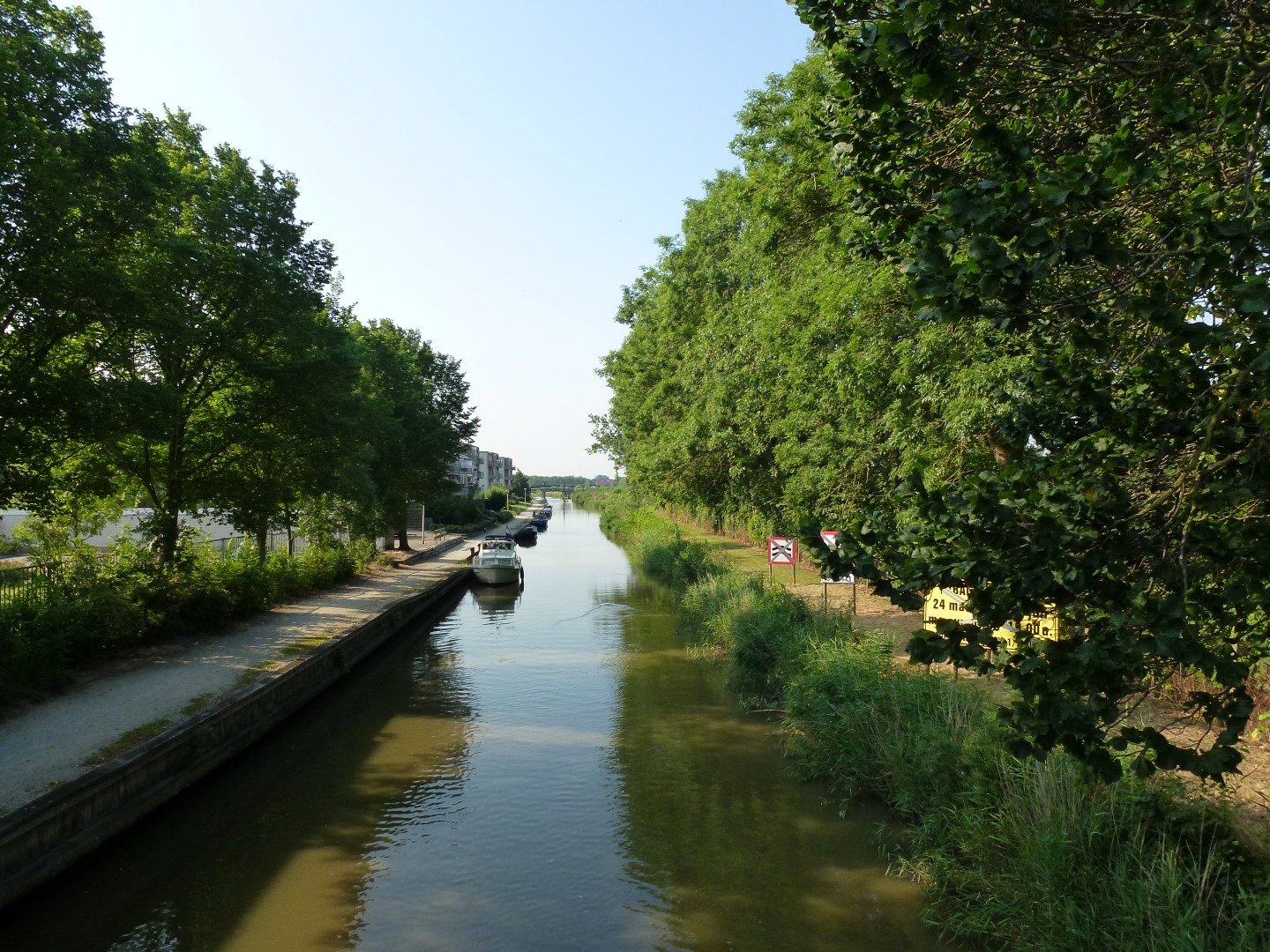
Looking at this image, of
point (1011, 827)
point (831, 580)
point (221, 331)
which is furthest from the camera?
point (221, 331)

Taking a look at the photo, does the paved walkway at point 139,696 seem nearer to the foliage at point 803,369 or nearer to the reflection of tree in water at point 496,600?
the reflection of tree in water at point 496,600

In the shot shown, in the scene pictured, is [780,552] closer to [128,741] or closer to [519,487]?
[128,741]

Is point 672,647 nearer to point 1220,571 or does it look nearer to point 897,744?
point 897,744

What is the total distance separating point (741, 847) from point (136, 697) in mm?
8138

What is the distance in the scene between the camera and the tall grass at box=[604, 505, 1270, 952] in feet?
17.8

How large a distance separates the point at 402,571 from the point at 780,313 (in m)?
21.9

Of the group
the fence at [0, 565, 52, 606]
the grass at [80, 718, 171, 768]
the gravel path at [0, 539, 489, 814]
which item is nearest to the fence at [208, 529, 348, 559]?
the gravel path at [0, 539, 489, 814]

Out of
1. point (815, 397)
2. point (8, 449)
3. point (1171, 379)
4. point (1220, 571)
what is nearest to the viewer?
point (1171, 379)

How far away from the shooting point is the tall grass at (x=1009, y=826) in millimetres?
5414

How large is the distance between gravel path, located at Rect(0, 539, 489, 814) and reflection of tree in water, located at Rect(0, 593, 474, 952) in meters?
0.98

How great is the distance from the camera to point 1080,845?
20.4 ft

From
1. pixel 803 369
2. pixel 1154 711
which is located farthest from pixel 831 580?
pixel 803 369

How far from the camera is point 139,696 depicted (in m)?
11.3

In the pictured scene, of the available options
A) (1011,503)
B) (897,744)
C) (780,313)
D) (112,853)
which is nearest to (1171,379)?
(1011,503)
